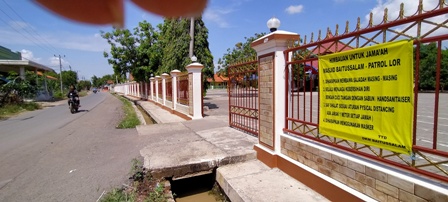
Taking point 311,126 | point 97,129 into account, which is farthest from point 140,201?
point 97,129

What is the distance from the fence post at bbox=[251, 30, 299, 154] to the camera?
3662mm

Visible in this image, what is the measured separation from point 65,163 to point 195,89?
4.55 m

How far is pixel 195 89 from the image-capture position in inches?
333

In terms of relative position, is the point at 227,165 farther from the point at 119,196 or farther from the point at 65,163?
the point at 65,163

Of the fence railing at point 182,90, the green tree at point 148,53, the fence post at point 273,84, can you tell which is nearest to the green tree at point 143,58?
the green tree at point 148,53

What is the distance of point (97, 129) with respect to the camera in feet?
27.0

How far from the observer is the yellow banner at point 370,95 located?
6.79 ft

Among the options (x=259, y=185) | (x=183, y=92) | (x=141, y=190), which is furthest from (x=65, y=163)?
(x=183, y=92)

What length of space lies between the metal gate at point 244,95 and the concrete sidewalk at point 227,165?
0.96 feet

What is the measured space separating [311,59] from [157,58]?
1694 cm

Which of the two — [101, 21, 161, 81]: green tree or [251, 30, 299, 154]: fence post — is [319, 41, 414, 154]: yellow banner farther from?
[101, 21, 161, 81]: green tree

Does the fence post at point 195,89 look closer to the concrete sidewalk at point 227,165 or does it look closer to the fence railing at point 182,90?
the fence railing at point 182,90

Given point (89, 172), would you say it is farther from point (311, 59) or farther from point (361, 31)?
point (361, 31)

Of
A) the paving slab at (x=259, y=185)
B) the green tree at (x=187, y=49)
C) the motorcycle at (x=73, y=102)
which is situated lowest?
the paving slab at (x=259, y=185)
